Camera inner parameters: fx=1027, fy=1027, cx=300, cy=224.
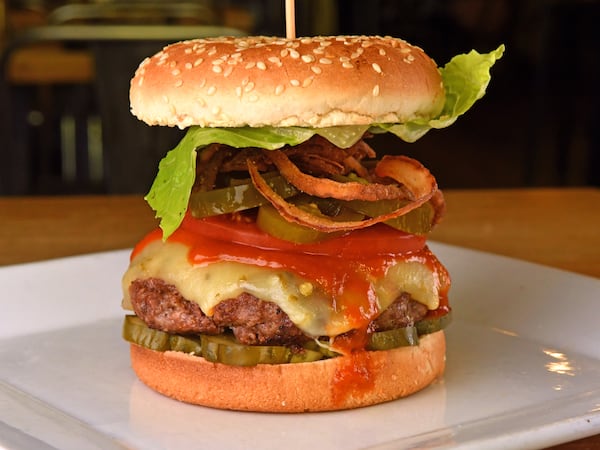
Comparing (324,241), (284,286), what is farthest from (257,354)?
(324,241)

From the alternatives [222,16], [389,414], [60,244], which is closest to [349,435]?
[389,414]

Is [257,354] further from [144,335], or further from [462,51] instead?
[462,51]

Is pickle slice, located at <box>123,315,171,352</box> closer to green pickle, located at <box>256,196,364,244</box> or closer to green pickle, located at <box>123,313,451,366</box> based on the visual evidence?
green pickle, located at <box>123,313,451,366</box>

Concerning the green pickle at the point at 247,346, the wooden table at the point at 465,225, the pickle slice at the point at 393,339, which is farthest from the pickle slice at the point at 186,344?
the wooden table at the point at 465,225

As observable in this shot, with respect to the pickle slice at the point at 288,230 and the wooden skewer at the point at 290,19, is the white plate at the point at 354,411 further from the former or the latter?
the wooden skewer at the point at 290,19

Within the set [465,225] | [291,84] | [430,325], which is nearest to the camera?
[291,84]

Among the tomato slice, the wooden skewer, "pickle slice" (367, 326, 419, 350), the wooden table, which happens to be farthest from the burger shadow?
the wooden table
